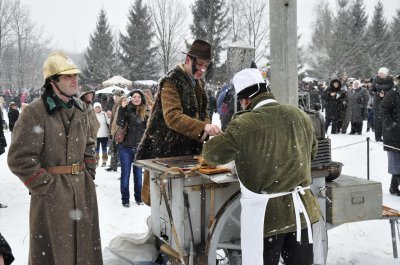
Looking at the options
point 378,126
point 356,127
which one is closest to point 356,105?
point 356,127

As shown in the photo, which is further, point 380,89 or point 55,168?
point 380,89

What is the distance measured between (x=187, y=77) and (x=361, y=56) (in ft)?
144

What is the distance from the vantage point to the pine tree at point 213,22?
35.4 metres

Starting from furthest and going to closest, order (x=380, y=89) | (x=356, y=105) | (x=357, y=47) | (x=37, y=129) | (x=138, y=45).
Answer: (x=357, y=47) < (x=138, y=45) < (x=356, y=105) < (x=380, y=89) < (x=37, y=129)

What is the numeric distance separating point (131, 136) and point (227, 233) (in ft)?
13.0

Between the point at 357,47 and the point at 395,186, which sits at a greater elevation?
the point at 357,47

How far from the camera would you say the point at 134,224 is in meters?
6.11

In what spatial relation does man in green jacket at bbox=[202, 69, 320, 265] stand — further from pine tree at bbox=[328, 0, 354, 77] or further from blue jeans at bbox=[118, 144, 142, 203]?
pine tree at bbox=[328, 0, 354, 77]

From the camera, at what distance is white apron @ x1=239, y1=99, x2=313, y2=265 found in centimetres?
290

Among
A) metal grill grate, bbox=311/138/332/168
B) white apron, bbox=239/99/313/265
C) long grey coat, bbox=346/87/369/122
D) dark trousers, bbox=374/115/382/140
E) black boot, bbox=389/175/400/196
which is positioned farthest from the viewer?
long grey coat, bbox=346/87/369/122

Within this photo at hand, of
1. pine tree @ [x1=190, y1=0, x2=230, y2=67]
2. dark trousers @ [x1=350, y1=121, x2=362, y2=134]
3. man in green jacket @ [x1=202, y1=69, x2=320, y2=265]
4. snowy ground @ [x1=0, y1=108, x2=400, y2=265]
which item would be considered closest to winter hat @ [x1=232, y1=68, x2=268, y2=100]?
man in green jacket @ [x1=202, y1=69, x2=320, y2=265]

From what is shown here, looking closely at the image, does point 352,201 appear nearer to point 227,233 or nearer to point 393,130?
point 227,233

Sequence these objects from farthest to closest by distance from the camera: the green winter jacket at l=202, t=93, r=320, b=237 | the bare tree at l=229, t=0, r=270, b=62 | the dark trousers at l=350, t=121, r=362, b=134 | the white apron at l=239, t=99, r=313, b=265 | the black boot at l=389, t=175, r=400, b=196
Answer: the bare tree at l=229, t=0, r=270, b=62
the dark trousers at l=350, t=121, r=362, b=134
the black boot at l=389, t=175, r=400, b=196
the white apron at l=239, t=99, r=313, b=265
the green winter jacket at l=202, t=93, r=320, b=237

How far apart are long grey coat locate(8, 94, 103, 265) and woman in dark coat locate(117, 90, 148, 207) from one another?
11.8ft
